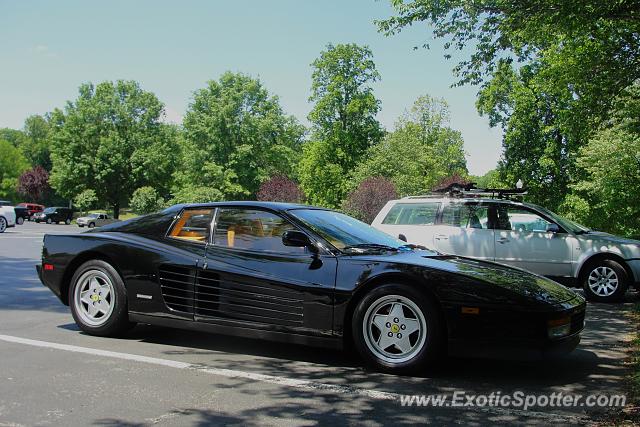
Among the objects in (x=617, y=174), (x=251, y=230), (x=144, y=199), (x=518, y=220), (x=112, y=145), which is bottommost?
(x=251, y=230)

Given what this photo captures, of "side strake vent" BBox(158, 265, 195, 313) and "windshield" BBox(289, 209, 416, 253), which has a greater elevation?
"windshield" BBox(289, 209, 416, 253)

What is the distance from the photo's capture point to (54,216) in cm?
5456

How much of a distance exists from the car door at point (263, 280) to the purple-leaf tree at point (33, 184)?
8282 cm

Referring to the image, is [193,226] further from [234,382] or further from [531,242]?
[531,242]

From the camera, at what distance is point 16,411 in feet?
11.4

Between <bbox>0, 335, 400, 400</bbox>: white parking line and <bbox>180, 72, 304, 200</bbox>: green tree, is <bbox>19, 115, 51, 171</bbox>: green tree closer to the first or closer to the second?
<bbox>180, 72, 304, 200</bbox>: green tree

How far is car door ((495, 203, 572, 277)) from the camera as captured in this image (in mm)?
9273

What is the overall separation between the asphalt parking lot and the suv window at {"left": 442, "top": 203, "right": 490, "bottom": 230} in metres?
4.02

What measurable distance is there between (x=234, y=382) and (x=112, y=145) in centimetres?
5871

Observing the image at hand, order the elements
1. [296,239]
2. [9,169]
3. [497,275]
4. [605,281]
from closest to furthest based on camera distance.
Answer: [497,275] < [296,239] < [605,281] < [9,169]

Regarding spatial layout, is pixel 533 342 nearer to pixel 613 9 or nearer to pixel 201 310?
pixel 201 310

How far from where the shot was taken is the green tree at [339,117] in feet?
154

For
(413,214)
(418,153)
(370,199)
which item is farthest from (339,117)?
(413,214)

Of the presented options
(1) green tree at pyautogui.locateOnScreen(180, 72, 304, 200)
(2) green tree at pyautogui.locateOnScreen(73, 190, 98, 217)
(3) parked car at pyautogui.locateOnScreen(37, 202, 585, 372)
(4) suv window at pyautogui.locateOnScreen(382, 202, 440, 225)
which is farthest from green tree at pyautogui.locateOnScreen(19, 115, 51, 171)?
(3) parked car at pyautogui.locateOnScreen(37, 202, 585, 372)
